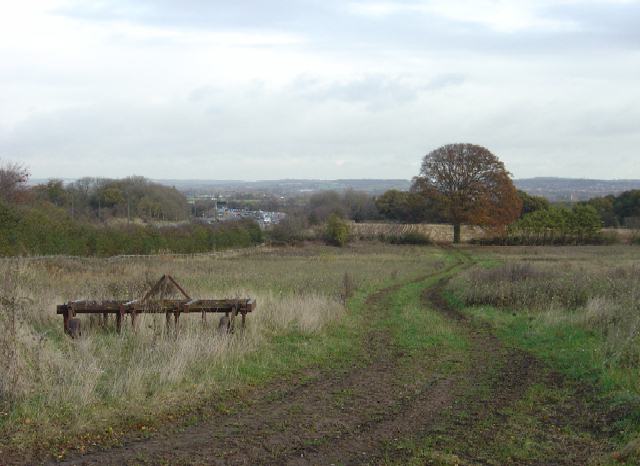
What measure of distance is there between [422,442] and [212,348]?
171 inches

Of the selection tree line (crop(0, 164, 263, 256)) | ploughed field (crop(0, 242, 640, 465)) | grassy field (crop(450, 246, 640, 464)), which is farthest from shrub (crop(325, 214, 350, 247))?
ploughed field (crop(0, 242, 640, 465))

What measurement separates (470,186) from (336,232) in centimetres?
1219

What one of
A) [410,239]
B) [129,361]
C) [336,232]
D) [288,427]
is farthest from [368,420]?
[410,239]

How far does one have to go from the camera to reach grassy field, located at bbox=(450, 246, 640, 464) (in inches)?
333

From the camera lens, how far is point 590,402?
8.80 metres

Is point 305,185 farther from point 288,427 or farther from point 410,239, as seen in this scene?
point 288,427

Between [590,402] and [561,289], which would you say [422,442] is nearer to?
[590,402]

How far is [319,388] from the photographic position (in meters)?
9.48

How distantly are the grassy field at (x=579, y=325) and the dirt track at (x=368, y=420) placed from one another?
420mm

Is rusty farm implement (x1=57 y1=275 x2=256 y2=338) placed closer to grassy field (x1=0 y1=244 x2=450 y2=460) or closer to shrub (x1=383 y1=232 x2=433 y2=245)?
grassy field (x1=0 y1=244 x2=450 y2=460)

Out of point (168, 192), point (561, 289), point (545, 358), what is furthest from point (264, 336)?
point (168, 192)

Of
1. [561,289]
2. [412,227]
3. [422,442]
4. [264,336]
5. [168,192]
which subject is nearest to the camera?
[422,442]

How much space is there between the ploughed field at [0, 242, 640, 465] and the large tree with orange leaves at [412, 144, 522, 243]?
140 feet

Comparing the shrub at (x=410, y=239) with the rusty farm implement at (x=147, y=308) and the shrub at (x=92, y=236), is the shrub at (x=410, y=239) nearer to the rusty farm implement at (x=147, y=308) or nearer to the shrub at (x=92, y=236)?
the shrub at (x=92, y=236)
